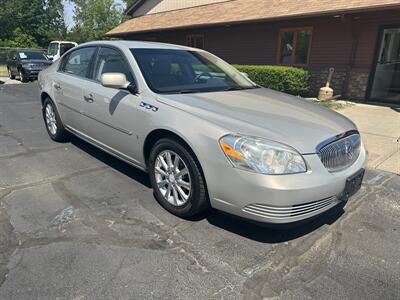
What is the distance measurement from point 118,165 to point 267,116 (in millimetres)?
2329

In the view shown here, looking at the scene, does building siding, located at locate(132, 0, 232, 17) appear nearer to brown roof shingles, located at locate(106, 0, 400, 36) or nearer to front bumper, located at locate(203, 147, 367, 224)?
brown roof shingles, located at locate(106, 0, 400, 36)

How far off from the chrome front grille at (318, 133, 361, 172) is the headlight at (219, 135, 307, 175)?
0.88ft

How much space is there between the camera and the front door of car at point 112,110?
348 cm

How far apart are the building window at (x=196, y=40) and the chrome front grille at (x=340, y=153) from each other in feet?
48.8

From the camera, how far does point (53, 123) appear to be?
17.7 feet

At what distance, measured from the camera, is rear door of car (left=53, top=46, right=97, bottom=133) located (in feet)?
14.2

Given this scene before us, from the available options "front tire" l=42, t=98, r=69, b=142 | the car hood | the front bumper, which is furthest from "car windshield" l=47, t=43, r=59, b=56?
the front bumper

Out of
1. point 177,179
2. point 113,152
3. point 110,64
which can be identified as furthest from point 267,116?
point 110,64

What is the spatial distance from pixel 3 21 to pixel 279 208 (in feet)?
161

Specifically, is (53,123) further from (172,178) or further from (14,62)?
(14,62)

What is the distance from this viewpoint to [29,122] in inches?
277

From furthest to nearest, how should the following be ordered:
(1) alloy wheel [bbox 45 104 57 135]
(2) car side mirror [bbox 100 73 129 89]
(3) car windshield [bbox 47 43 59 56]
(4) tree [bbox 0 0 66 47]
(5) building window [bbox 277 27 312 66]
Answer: (4) tree [bbox 0 0 66 47], (3) car windshield [bbox 47 43 59 56], (5) building window [bbox 277 27 312 66], (1) alloy wheel [bbox 45 104 57 135], (2) car side mirror [bbox 100 73 129 89]

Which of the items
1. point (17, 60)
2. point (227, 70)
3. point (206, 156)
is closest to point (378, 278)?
point (206, 156)

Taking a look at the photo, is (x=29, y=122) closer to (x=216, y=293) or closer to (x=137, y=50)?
(x=137, y=50)
